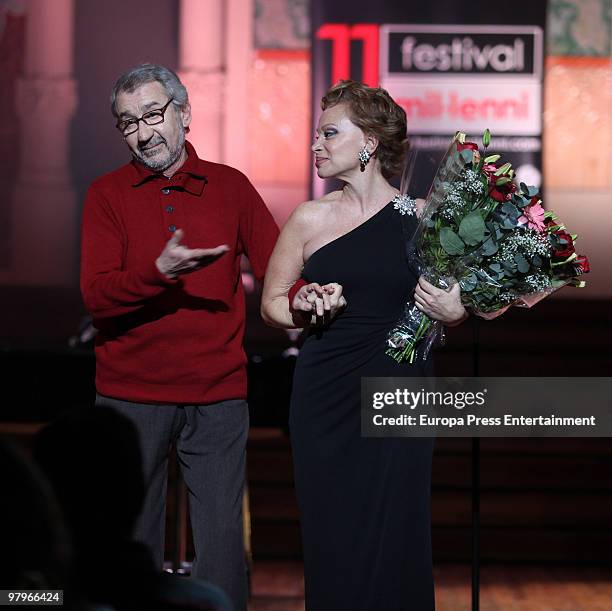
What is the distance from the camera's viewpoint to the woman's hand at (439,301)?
2730 mm

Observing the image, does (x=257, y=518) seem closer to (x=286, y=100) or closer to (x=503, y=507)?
(x=503, y=507)

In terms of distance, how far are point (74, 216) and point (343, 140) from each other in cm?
385

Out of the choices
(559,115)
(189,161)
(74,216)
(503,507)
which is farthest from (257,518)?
(189,161)

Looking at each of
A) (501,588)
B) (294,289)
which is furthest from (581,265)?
(501,588)

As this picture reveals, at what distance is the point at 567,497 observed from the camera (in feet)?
18.4

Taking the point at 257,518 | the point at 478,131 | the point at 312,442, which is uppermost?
the point at 478,131

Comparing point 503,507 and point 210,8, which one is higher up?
point 210,8

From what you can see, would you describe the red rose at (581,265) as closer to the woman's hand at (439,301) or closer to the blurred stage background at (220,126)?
the woman's hand at (439,301)

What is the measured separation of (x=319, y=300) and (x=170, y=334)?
373 millimetres

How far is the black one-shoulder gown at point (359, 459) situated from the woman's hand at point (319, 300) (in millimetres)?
123

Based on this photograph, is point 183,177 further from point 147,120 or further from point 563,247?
point 563,247

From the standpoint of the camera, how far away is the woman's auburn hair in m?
2.82

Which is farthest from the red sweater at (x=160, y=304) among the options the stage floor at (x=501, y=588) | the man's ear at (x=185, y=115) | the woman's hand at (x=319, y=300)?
the stage floor at (x=501, y=588)

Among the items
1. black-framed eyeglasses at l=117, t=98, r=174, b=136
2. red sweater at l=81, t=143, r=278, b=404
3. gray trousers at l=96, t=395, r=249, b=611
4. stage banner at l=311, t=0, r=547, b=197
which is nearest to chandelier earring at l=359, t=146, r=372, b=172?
red sweater at l=81, t=143, r=278, b=404
